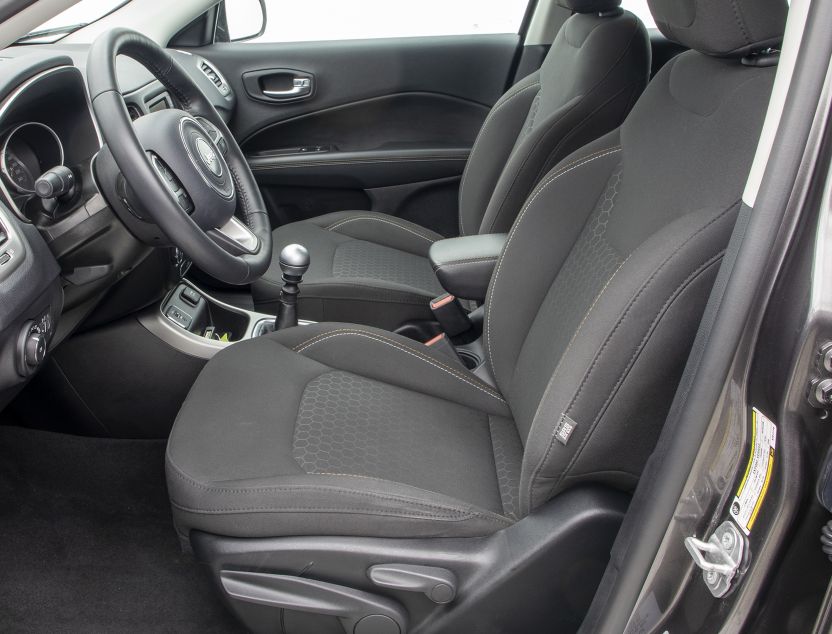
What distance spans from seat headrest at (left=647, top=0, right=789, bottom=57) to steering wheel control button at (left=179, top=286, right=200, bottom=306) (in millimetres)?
1186

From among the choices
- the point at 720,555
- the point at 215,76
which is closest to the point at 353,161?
the point at 215,76

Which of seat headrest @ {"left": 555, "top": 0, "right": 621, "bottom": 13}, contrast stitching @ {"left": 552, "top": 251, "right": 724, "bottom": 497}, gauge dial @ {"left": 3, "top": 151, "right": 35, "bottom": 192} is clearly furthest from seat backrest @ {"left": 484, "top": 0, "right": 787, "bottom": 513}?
gauge dial @ {"left": 3, "top": 151, "right": 35, "bottom": 192}

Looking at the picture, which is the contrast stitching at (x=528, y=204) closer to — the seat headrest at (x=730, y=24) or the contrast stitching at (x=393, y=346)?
the contrast stitching at (x=393, y=346)

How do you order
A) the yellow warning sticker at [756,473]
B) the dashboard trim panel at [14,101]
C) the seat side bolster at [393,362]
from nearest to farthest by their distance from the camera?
1. the yellow warning sticker at [756,473]
2. the dashboard trim panel at [14,101]
3. the seat side bolster at [393,362]

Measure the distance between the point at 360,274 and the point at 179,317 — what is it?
0.44 m

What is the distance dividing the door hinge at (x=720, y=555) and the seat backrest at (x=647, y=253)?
18 centimetres

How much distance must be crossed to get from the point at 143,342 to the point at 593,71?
1.05 m

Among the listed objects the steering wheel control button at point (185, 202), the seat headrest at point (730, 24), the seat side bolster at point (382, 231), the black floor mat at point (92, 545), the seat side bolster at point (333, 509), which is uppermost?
the seat headrest at point (730, 24)

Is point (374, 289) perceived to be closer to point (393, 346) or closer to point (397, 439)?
point (393, 346)

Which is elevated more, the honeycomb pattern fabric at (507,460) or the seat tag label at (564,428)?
the seat tag label at (564,428)

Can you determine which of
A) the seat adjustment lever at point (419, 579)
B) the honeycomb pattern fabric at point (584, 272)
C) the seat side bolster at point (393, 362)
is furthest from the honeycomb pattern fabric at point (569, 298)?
the seat adjustment lever at point (419, 579)

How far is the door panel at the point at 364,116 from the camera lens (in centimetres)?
247

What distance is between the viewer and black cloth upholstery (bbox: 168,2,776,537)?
969 mm

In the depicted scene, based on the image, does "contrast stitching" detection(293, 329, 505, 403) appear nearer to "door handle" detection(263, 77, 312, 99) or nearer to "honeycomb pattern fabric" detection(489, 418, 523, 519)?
"honeycomb pattern fabric" detection(489, 418, 523, 519)
